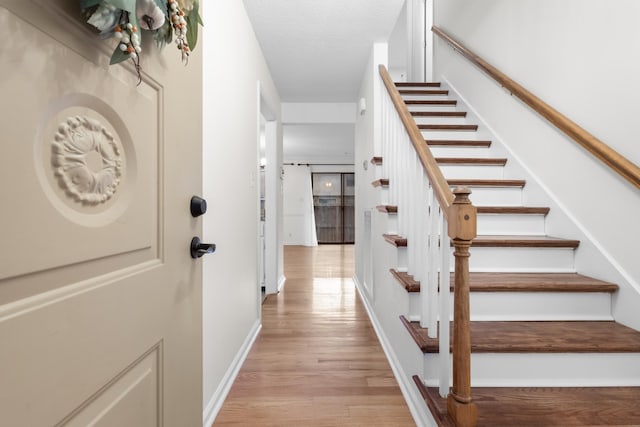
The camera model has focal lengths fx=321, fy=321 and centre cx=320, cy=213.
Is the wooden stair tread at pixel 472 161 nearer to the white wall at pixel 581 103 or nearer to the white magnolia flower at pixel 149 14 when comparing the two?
the white wall at pixel 581 103

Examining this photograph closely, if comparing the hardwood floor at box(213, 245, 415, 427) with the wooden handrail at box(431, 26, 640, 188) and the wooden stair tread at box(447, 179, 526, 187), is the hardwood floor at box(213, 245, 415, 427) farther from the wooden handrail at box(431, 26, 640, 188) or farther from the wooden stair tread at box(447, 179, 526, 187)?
the wooden handrail at box(431, 26, 640, 188)

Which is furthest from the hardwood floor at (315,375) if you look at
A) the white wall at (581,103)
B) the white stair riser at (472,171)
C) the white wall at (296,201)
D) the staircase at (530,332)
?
the white wall at (296,201)

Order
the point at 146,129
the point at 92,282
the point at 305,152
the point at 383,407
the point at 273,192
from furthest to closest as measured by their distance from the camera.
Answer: the point at 305,152 < the point at 273,192 < the point at 383,407 < the point at 146,129 < the point at 92,282

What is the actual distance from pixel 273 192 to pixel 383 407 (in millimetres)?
2538

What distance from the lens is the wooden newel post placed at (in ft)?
3.55

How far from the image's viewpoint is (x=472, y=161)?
2377 millimetres

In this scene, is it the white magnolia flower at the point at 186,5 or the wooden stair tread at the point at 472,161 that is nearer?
the white magnolia flower at the point at 186,5

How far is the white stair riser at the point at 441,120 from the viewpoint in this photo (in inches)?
117

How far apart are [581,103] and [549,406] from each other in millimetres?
1519

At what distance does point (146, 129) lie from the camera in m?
0.69

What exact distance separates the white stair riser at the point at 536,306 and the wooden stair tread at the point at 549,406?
1.09 feet

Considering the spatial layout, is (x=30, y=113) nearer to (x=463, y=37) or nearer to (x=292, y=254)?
(x=463, y=37)

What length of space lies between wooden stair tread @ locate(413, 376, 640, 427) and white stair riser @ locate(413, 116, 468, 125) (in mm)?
2277

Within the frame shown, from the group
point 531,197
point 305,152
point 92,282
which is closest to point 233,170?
point 92,282
